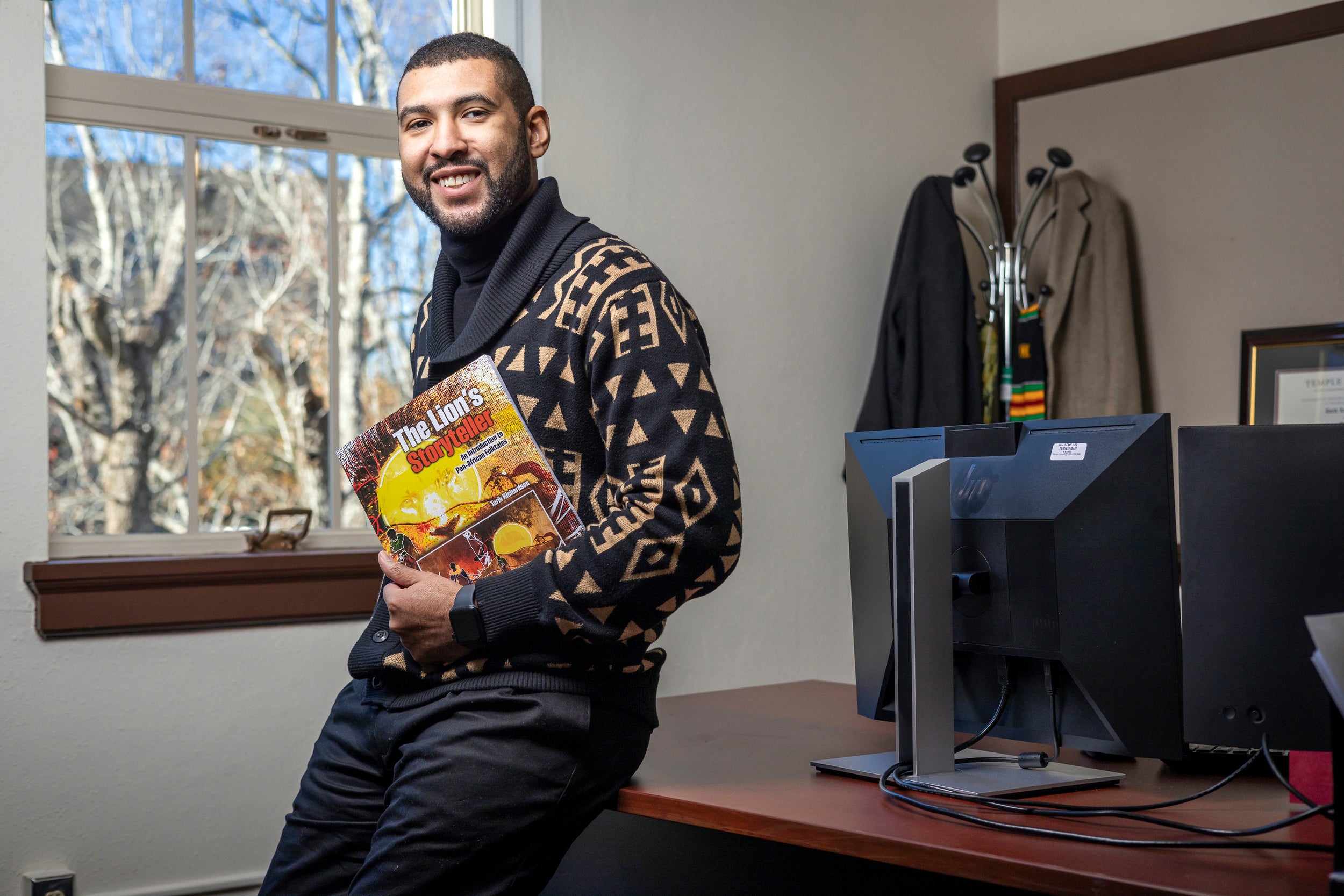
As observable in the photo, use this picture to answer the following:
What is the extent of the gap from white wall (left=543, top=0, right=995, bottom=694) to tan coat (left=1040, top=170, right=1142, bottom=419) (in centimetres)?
47

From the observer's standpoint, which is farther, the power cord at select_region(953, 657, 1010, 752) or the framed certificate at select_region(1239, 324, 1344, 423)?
the framed certificate at select_region(1239, 324, 1344, 423)

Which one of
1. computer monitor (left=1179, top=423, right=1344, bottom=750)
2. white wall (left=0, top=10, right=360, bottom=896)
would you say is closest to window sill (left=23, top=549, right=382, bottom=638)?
white wall (left=0, top=10, right=360, bottom=896)

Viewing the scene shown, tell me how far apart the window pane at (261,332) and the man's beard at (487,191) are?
4.02 ft

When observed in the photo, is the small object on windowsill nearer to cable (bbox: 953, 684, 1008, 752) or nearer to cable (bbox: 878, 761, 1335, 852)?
cable (bbox: 953, 684, 1008, 752)

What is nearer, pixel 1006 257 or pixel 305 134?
pixel 305 134

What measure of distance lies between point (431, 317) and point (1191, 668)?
0.97 metres

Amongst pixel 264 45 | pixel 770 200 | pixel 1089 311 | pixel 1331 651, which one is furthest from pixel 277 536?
pixel 1089 311

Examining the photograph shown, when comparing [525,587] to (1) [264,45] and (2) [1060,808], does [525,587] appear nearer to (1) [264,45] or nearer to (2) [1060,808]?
(2) [1060,808]

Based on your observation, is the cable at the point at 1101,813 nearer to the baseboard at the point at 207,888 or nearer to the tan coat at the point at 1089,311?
the baseboard at the point at 207,888

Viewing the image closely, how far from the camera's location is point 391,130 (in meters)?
2.72

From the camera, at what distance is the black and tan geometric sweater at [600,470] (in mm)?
1221

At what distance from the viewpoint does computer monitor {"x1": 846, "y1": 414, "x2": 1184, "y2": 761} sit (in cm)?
124

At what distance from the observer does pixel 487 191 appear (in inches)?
56.6

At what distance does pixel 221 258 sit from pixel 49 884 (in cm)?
126
